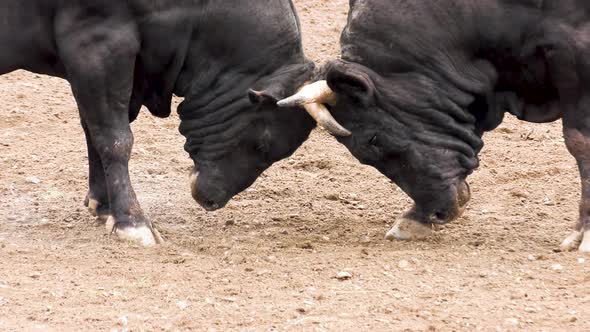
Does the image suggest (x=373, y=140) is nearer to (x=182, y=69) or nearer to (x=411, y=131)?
(x=411, y=131)

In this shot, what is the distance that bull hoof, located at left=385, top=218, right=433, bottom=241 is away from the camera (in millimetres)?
8367

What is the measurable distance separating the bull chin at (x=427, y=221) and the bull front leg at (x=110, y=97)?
1.43 metres

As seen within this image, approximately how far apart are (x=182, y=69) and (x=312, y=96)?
99 centimetres

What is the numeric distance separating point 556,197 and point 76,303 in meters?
3.80

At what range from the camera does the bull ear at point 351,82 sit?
7.81 meters

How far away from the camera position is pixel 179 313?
669 cm

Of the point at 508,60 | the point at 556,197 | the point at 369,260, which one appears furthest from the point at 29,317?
the point at 556,197

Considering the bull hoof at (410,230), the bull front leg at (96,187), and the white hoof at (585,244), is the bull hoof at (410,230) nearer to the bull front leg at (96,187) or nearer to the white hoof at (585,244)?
the white hoof at (585,244)

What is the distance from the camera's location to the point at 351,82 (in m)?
7.84

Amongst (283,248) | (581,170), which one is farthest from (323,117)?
(581,170)

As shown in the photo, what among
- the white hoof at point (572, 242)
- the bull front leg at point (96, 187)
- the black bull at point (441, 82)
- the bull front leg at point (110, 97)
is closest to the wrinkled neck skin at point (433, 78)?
the black bull at point (441, 82)

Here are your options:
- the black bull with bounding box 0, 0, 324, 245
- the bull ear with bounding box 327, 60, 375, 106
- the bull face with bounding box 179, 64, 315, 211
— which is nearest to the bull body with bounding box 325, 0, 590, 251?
the bull ear with bounding box 327, 60, 375, 106

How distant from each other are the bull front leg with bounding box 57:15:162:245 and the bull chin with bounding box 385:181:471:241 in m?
1.43

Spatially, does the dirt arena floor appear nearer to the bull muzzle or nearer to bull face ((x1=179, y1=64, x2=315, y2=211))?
the bull muzzle
